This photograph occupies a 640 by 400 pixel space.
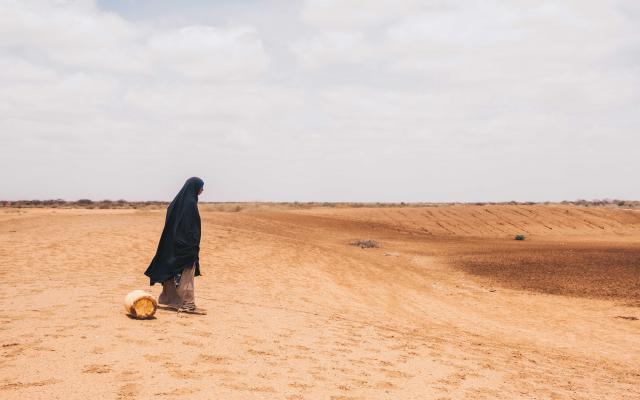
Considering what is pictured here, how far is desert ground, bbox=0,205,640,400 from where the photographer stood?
20.1ft

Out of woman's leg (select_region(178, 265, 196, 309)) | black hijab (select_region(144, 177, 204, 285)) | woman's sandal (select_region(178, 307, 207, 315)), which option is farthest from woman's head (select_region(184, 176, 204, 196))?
woman's sandal (select_region(178, 307, 207, 315))

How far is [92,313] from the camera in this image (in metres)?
8.38

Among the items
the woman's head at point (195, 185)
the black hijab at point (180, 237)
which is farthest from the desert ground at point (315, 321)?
the woman's head at point (195, 185)

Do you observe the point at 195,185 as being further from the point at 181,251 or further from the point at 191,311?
the point at 191,311

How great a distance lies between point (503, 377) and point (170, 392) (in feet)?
14.5

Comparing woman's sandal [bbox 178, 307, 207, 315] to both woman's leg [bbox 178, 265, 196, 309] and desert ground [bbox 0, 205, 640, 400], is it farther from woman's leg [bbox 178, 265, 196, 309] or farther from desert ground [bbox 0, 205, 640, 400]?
desert ground [bbox 0, 205, 640, 400]

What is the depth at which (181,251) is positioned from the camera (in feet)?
30.0

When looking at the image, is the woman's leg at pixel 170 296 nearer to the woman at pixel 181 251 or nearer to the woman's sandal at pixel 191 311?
the woman at pixel 181 251

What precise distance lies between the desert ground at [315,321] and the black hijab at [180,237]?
2.83 feet

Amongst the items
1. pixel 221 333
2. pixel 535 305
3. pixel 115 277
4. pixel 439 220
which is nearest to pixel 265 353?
pixel 221 333

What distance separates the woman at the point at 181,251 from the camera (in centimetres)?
914

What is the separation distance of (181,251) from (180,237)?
9.3 inches

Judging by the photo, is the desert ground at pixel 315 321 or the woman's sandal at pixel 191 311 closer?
the desert ground at pixel 315 321

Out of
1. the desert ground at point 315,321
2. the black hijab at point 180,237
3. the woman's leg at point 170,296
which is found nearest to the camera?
the desert ground at point 315,321
